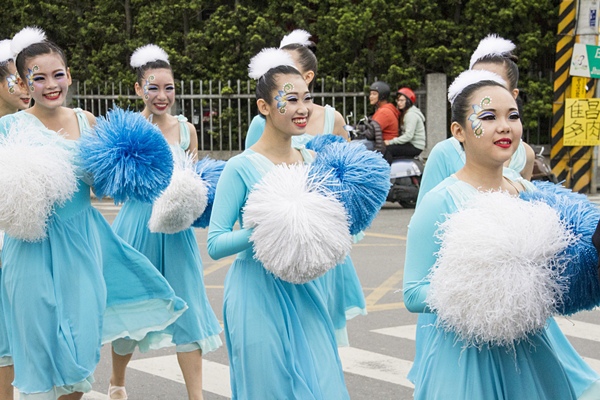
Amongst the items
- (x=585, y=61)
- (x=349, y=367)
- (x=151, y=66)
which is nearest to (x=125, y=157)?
(x=151, y=66)

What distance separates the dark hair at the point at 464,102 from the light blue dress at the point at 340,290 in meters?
1.65

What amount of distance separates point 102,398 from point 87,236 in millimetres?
1500

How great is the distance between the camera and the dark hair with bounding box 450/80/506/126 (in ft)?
12.7

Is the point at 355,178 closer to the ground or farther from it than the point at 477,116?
closer to the ground

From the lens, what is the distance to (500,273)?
130 inches

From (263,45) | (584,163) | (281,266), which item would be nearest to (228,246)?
(281,266)

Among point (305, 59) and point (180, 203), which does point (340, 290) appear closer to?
point (180, 203)

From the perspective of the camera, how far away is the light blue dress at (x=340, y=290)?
5812 mm

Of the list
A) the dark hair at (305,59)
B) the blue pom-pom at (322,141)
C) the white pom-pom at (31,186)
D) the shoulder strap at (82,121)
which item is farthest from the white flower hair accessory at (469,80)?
the dark hair at (305,59)

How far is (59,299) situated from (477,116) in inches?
88.2

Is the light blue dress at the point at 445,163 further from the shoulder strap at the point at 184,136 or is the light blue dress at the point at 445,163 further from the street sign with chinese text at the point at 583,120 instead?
the street sign with chinese text at the point at 583,120

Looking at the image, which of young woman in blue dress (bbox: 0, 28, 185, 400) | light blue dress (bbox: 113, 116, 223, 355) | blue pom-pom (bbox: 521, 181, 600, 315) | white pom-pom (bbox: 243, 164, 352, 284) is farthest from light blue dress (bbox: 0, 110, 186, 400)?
blue pom-pom (bbox: 521, 181, 600, 315)

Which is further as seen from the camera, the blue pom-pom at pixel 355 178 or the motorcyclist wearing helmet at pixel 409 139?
the motorcyclist wearing helmet at pixel 409 139

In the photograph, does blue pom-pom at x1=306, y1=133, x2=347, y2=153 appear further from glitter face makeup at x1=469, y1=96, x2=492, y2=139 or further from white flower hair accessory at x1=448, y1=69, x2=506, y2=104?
glitter face makeup at x1=469, y1=96, x2=492, y2=139
